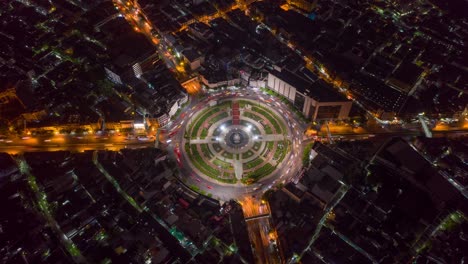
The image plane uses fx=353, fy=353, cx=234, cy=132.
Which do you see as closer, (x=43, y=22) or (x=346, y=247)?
(x=346, y=247)

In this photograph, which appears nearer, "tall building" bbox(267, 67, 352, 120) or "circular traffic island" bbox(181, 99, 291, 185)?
"circular traffic island" bbox(181, 99, 291, 185)

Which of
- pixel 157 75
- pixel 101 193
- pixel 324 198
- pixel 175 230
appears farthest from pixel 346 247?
pixel 157 75


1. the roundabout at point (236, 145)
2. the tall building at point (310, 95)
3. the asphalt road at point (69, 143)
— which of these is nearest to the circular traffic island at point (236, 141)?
the roundabout at point (236, 145)

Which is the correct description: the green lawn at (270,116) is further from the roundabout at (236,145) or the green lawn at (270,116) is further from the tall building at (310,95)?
the tall building at (310,95)

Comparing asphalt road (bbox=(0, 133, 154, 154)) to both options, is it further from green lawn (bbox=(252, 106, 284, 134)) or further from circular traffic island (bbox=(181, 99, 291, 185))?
green lawn (bbox=(252, 106, 284, 134))

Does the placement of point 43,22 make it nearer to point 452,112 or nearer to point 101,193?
point 101,193

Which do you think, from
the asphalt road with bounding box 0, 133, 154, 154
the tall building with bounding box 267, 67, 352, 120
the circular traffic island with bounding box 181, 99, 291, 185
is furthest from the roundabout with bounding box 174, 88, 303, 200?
the asphalt road with bounding box 0, 133, 154, 154

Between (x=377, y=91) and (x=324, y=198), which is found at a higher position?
(x=377, y=91)

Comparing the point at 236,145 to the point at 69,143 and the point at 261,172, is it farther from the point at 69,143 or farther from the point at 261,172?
the point at 69,143
